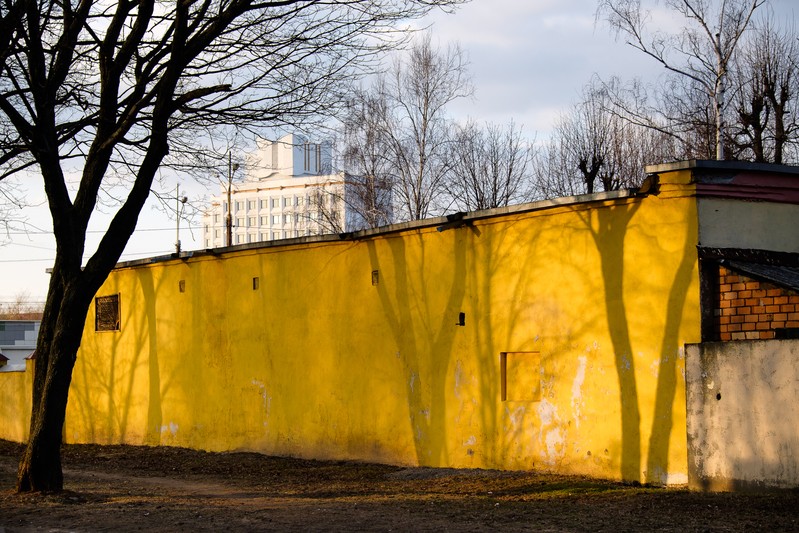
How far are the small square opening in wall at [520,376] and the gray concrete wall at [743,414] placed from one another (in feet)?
7.97

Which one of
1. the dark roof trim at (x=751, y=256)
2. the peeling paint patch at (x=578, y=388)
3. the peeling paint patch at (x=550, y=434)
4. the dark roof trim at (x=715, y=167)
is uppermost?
the dark roof trim at (x=715, y=167)

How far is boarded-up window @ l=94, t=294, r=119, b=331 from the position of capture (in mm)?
20469

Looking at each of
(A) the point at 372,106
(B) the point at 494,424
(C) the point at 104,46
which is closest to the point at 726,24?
(A) the point at 372,106

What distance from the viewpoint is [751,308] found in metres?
10.6

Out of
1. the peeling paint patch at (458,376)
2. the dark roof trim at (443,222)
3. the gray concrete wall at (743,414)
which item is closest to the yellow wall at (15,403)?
the dark roof trim at (443,222)

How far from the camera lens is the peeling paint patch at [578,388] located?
1215 cm

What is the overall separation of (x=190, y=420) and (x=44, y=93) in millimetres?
8407

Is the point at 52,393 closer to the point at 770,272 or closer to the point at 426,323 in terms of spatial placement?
the point at 426,323

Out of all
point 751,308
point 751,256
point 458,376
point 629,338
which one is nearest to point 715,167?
point 751,256

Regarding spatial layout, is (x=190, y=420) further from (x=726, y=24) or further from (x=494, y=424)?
(x=726, y=24)

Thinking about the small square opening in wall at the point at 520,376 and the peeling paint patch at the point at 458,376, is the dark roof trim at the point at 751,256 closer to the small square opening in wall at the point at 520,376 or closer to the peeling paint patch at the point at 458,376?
the small square opening in wall at the point at 520,376

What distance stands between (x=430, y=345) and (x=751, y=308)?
4.96 m

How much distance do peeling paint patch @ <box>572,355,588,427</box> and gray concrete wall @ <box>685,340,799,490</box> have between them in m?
1.60

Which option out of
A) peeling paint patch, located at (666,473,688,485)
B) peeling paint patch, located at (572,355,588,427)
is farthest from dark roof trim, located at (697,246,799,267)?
peeling paint patch, located at (666,473,688,485)
